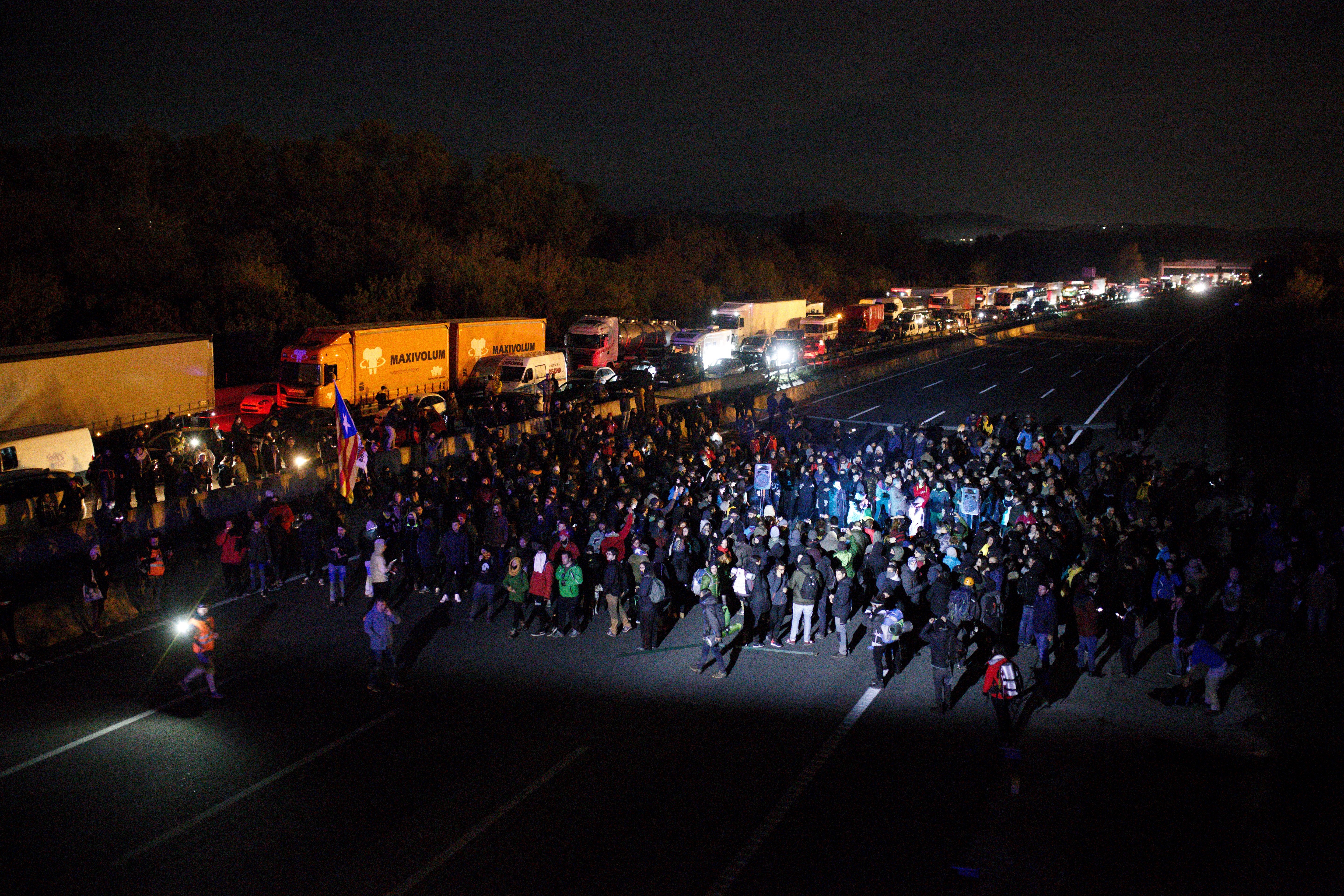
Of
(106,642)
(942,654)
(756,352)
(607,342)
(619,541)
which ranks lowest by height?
(106,642)

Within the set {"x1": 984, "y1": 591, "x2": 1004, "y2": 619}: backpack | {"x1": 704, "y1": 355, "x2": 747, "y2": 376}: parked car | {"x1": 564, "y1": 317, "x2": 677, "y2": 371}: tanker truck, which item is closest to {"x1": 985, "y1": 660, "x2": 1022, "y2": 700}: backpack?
{"x1": 984, "y1": 591, "x2": 1004, "y2": 619}: backpack

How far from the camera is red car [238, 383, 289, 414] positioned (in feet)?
88.2

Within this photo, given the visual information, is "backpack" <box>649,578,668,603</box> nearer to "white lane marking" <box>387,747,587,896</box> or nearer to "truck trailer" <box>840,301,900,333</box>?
"white lane marking" <box>387,747,587,896</box>

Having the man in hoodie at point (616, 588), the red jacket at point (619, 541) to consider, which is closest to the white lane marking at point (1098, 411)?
the red jacket at point (619, 541)

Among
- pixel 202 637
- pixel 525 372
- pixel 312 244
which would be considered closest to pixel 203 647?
pixel 202 637

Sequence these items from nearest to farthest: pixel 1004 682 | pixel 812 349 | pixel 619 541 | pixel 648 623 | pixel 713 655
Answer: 1. pixel 1004 682
2. pixel 713 655
3. pixel 648 623
4. pixel 619 541
5. pixel 812 349

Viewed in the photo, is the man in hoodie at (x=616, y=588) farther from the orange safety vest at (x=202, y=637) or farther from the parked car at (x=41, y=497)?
the parked car at (x=41, y=497)

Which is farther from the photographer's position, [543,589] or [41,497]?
[41,497]

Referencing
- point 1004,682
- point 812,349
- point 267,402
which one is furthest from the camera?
point 812,349

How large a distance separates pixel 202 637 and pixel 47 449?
9685 millimetres

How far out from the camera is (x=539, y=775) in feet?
29.5

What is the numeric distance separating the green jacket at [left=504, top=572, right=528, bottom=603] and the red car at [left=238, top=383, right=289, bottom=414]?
55.2ft

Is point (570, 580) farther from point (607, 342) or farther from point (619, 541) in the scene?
point (607, 342)

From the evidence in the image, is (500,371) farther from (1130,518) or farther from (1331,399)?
(1331,399)
